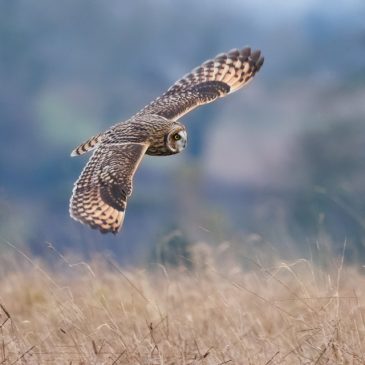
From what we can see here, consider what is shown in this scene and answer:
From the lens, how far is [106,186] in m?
4.14

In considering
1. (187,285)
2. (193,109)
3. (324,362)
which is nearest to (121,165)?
(193,109)

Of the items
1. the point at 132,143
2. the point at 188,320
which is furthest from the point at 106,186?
the point at 188,320

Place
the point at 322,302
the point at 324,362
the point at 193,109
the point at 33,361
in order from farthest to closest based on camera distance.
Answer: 1. the point at 322,302
2. the point at 193,109
3. the point at 33,361
4. the point at 324,362

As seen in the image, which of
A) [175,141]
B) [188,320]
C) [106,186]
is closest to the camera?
[106,186]

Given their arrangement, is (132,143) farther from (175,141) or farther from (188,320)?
(188,320)

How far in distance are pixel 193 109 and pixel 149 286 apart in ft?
6.69

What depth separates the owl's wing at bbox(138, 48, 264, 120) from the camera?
491 cm

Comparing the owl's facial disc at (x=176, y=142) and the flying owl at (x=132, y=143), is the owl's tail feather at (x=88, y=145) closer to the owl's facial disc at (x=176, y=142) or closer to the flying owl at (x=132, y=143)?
the flying owl at (x=132, y=143)

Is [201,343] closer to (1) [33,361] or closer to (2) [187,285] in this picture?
(1) [33,361]

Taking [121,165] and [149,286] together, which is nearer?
[121,165]

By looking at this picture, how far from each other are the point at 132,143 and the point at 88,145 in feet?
0.62

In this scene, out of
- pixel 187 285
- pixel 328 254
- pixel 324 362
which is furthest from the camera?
pixel 187 285

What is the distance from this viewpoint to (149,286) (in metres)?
6.55

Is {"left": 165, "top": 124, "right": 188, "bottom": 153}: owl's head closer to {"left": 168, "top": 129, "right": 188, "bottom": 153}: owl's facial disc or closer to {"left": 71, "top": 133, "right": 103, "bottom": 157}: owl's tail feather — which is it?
{"left": 168, "top": 129, "right": 188, "bottom": 153}: owl's facial disc
